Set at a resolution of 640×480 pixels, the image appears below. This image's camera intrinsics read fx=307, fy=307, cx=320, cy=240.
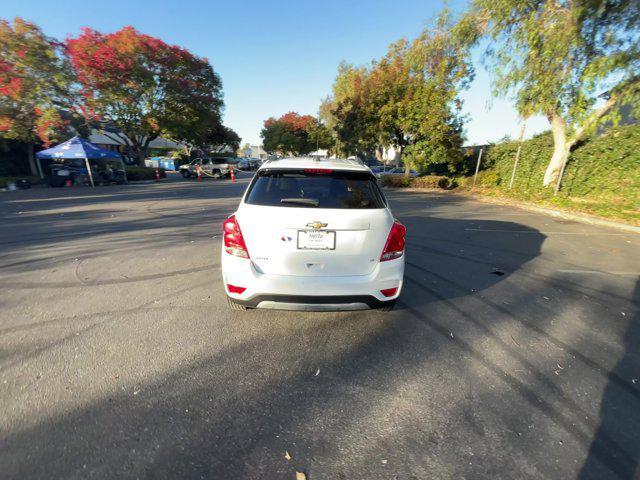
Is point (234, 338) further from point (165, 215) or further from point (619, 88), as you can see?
point (619, 88)

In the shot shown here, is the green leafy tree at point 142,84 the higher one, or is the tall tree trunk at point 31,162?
the green leafy tree at point 142,84

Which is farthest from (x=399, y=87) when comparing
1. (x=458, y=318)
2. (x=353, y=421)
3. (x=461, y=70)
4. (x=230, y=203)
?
(x=353, y=421)

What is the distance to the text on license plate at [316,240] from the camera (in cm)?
286

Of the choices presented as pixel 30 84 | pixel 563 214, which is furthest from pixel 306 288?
pixel 30 84

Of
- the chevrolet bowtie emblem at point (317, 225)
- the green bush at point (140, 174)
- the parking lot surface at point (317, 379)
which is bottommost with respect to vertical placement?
the green bush at point (140, 174)

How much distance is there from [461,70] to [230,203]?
14.8 m

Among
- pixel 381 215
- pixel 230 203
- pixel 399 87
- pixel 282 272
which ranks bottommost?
pixel 230 203

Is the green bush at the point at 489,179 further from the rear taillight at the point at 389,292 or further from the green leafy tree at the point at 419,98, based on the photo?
the rear taillight at the point at 389,292

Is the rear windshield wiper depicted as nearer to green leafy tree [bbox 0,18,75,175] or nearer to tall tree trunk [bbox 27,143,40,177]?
green leafy tree [bbox 0,18,75,175]

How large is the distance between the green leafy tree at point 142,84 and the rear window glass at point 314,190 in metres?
24.0

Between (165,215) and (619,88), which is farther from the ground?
(619,88)

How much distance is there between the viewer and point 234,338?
315 cm

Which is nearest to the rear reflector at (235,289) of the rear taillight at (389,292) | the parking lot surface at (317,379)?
the parking lot surface at (317,379)

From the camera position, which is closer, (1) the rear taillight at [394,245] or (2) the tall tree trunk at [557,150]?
(1) the rear taillight at [394,245]
